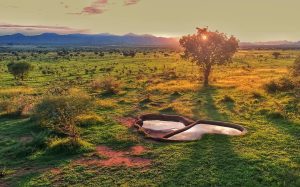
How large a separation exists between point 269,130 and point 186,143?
6732 mm

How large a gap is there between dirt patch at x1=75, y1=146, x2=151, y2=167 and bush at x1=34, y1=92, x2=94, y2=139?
4.70 metres

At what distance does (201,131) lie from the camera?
27.4m

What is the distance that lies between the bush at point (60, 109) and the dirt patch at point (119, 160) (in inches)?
185

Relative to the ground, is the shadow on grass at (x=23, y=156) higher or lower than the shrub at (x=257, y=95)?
lower

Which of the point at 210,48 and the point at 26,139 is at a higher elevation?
the point at 210,48

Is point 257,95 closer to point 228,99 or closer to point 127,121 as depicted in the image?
point 228,99

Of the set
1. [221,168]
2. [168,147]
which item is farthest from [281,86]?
[221,168]

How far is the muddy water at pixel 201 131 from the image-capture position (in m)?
26.0

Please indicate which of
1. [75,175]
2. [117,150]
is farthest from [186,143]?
[75,175]

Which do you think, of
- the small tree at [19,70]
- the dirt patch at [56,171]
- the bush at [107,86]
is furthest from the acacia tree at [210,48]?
the dirt patch at [56,171]

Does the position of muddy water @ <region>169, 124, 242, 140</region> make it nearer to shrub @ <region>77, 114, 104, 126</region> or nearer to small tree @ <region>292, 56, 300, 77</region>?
shrub @ <region>77, 114, 104, 126</region>

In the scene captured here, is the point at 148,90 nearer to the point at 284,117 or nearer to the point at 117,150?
the point at 284,117

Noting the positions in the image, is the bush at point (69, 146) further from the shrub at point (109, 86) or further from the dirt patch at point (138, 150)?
the shrub at point (109, 86)

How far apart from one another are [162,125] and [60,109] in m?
8.27
